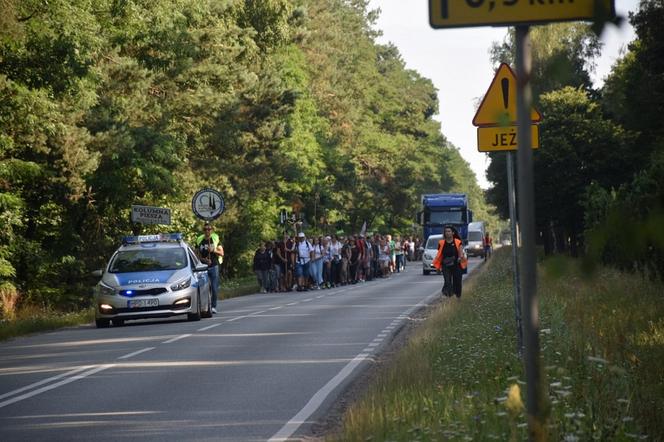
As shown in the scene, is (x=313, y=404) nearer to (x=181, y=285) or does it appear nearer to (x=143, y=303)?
(x=143, y=303)

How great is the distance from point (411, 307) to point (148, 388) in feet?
52.4

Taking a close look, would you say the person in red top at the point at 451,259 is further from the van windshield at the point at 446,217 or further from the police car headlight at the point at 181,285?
the van windshield at the point at 446,217

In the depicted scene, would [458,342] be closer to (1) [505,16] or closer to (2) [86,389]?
(2) [86,389]

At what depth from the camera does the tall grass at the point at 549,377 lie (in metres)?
7.23

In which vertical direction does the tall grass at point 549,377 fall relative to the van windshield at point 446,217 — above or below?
below

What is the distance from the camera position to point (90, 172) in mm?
38125

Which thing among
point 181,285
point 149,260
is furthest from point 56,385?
point 149,260

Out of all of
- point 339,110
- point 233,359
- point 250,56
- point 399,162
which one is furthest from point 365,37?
point 233,359

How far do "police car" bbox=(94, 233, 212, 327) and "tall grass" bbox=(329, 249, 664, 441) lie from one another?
22.1 ft

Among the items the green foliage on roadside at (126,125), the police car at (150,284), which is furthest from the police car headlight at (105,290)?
the green foliage on roadside at (126,125)

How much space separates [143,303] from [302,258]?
21.0 m

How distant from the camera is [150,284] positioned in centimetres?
2392

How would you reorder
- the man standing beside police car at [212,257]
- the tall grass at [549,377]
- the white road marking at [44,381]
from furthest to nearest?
the man standing beside police car at [212,257], the white road marking at [44,381], the tall grass at [549,377]

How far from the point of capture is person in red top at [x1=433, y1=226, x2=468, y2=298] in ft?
85.8
